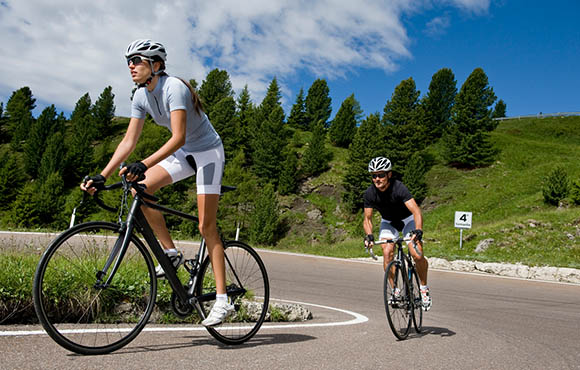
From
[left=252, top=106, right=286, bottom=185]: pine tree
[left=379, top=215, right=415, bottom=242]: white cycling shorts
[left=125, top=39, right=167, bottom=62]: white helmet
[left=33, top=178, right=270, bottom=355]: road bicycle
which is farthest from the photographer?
[left=252, top=106, right=286, bottom=185]: pine tree

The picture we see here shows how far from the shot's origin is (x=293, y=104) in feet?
328

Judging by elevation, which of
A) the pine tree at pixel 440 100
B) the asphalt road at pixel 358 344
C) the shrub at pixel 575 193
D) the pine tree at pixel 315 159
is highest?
the pine tree at pixel 440 100

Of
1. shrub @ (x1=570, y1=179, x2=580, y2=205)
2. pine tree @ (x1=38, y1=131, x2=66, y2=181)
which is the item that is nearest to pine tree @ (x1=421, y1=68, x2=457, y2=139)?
shrub @ (x1=570, y1=179, x2=580, y2=205)

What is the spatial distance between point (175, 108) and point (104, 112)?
100628 mm

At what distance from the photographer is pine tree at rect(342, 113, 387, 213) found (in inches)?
1964

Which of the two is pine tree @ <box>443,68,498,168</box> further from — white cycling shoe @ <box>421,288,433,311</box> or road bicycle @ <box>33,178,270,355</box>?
road bicycle @ <box>33,178,270,355</box>

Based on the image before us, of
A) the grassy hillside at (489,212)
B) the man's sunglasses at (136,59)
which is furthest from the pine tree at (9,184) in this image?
the man's sunglasses at (136,59)

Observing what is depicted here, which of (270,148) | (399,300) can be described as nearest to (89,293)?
(399,300)

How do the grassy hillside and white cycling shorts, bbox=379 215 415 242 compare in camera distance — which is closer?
white cycling shorts, bbox=379 215 415 242

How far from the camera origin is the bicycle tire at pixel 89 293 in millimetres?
2734

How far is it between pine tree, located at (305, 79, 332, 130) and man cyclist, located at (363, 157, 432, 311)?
298 feet

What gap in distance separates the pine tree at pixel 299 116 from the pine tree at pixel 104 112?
40619mm

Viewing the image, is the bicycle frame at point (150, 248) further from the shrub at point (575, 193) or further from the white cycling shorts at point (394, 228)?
the shrub at point (575, 193)

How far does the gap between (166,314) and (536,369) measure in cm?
337
